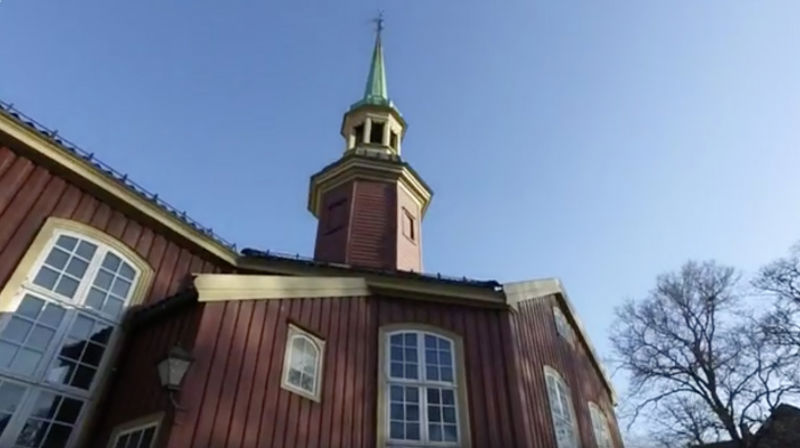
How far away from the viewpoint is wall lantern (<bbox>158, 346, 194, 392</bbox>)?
222 inches

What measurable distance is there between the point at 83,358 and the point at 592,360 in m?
11.9

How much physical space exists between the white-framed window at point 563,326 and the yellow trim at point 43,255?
8.53 meters

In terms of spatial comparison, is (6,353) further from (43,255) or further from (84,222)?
(84,222)

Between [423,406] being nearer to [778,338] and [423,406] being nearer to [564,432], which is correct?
[564,432]

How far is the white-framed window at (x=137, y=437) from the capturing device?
5.72 m

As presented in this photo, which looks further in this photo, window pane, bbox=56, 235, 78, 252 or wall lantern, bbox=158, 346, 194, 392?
window pane, bbox=56, 235, 78, 252

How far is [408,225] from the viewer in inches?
620

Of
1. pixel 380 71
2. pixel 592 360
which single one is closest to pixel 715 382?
pixel 592 360

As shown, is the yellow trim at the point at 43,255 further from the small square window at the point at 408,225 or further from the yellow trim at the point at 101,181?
the small square window at the point at 408,225

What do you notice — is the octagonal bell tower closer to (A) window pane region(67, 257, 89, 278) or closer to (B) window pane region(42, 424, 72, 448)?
(A) window pane region(67, 257, 89, 278)

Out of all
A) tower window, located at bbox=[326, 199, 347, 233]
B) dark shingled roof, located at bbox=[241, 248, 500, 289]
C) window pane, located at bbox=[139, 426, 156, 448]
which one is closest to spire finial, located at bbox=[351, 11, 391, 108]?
tower window, located at bbox=[326, 199, 347, 233]

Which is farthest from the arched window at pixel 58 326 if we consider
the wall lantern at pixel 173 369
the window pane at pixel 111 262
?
the wall lantern at pixel 173 369

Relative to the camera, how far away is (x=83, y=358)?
719 centimetres

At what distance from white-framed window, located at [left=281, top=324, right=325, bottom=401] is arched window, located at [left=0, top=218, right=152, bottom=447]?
270 cm
